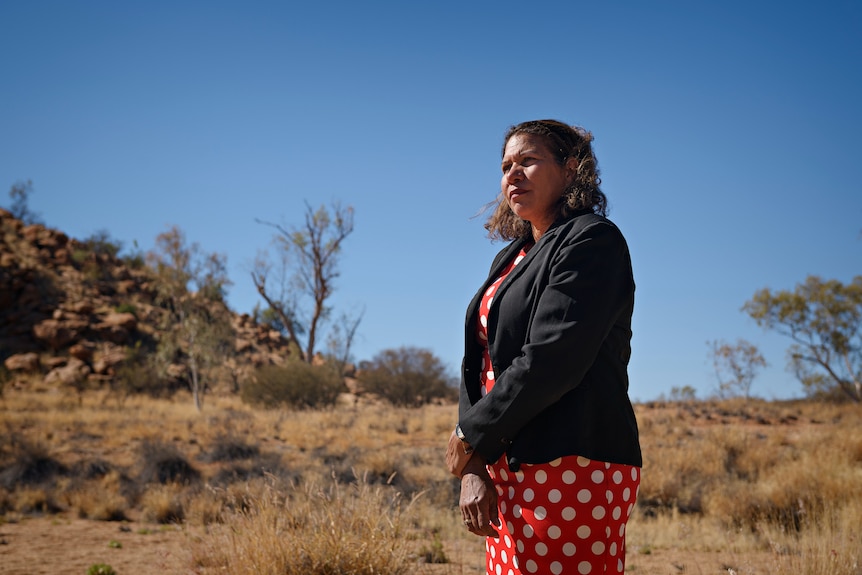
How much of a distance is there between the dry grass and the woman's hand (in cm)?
201

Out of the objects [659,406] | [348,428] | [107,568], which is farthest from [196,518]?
[659,406]

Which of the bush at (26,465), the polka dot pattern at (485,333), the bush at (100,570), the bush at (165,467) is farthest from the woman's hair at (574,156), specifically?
the bush at (26,465)

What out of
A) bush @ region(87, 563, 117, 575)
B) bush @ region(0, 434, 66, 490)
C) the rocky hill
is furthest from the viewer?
the rocky hill

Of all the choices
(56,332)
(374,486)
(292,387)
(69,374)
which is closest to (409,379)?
(292,387)

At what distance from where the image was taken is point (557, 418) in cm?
183

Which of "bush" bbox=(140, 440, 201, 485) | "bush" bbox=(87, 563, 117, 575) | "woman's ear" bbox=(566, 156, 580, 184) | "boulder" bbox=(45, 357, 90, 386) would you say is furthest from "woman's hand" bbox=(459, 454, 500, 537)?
"boulder" bbox=(45, 357, 90, 386)

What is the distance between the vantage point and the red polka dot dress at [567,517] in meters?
1.79

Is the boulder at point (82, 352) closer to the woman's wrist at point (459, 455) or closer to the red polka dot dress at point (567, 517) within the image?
the woman's wrist at point (459, 455)

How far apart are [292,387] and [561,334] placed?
23.1m

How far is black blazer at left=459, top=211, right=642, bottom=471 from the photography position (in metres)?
1.77

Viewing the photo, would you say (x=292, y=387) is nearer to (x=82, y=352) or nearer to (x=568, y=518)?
(x=82, y=352)

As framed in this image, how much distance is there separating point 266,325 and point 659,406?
28.3 meters

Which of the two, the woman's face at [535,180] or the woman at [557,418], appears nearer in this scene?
the woman at [557,418]

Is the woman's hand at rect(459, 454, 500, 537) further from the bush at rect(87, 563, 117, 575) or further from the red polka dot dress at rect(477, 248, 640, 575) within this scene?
the bush at rect(87, 563, 117, 575)
